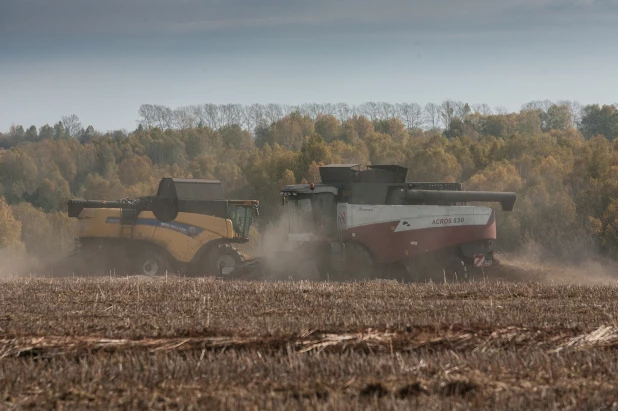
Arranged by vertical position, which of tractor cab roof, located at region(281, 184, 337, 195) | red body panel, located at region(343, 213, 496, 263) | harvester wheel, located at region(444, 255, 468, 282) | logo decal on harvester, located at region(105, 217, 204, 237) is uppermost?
tractor cab roof, located at region(281, 184, 337, 195)

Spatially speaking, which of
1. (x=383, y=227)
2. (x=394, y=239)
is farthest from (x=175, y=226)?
(x=394, y=239)

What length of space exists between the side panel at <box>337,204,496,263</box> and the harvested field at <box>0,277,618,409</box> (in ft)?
14.3

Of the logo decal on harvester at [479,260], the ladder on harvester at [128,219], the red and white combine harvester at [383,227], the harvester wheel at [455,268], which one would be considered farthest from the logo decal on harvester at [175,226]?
the logo decal on harvester at [479,260]

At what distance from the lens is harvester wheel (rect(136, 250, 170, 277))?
19.8m

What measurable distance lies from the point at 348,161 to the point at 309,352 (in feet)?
216

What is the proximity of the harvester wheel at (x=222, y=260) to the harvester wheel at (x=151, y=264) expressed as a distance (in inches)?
42.1

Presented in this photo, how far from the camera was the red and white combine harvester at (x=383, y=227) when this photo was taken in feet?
56.9

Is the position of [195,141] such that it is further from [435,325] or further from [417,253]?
[435,325]

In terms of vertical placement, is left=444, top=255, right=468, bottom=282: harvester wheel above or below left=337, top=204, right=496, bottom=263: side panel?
below

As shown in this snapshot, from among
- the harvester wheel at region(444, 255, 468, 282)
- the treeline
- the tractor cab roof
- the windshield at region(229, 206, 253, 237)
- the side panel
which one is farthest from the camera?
the treeline

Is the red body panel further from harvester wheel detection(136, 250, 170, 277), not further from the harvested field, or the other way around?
harvester wheel detection(136, 250, 170, 277)

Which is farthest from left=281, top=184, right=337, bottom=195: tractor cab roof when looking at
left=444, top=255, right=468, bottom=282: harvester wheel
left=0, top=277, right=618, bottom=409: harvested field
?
left=0, top=277, right=618, bottom=409: harvested field

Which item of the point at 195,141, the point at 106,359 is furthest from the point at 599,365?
the point at 195,141

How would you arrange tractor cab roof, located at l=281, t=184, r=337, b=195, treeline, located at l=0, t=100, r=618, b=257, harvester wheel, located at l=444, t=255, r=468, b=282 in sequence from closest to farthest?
harvester wheel, located at l=444, t=255, r=468, b=282 < tractor cab roof, located at l=281, t=184, r=337, b=195 < treeline, located at l=0, t=100, r=618, b=257
